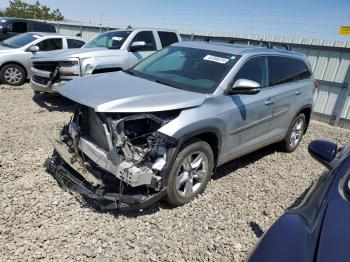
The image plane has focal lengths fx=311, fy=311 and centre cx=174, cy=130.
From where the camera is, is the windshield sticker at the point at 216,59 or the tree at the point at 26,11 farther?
the tree at the point at 26,11

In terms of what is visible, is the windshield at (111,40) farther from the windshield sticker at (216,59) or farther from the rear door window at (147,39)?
the windshield sticker at (216,59)

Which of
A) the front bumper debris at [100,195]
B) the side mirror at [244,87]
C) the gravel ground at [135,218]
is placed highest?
the side mirror at [244,87]

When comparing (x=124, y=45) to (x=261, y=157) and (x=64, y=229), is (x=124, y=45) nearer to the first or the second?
(x=261, y=157)

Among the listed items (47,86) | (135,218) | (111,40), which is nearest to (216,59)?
(135,218)

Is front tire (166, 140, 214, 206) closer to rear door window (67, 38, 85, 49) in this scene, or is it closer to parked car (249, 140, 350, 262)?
parked car (249, 140, 350, 262)

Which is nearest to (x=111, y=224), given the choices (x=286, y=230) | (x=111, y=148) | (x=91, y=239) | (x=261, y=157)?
(x=91, y=239)

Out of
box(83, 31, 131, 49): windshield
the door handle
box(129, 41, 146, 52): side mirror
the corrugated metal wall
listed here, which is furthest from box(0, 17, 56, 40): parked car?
the door handle

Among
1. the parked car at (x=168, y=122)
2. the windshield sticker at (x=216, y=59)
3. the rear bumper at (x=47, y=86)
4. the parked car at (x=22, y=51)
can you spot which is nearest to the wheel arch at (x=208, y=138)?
the parked car at (x=168, y=122)

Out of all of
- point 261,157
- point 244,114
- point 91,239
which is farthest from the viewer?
point 261,157

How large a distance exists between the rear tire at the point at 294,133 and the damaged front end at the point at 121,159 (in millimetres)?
2992

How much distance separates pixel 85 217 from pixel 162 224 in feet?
2.72

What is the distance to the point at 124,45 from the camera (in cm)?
754

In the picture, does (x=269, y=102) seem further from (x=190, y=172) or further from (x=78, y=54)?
(x=78, y=54)

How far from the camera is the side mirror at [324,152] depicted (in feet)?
8.59
